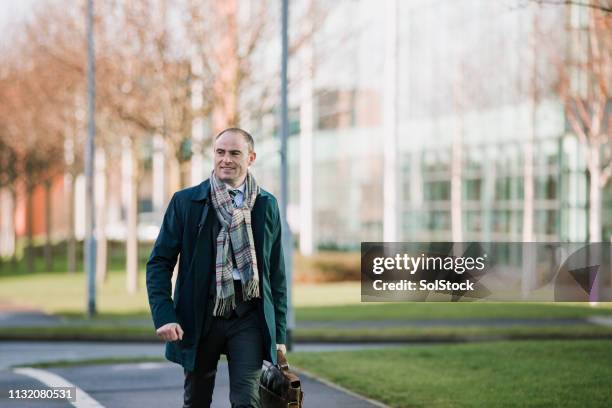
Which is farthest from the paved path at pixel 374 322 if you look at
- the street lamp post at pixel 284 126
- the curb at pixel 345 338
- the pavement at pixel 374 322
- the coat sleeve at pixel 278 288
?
the coat sleeve at pixel 278 288

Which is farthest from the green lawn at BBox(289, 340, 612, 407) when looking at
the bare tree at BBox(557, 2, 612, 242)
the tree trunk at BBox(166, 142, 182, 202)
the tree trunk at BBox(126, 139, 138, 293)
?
the tree trunk at BBox(126, 139, 138, 293)

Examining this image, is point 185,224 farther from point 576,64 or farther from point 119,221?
point 119,221

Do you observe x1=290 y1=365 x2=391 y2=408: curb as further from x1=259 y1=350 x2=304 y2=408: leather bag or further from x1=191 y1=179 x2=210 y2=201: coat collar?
x1=191 y1=179 x2=210 y2=201: coat collar

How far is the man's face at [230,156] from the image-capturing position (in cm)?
585

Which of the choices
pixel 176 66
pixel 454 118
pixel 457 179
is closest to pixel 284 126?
pixel 176 66

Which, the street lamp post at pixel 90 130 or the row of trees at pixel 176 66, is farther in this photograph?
the row of trees at pixel 176 66

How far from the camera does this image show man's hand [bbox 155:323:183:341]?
5691 millimetres

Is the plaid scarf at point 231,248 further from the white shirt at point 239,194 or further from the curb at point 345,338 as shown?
the curb at point 345,338

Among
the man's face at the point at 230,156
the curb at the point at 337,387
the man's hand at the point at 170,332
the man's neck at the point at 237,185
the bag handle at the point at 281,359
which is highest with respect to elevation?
the man's face at the point at 230,156

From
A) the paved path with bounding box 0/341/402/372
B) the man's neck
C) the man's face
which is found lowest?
the paved path with bounding box 0/341/402/372

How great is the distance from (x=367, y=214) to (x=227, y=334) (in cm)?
3888

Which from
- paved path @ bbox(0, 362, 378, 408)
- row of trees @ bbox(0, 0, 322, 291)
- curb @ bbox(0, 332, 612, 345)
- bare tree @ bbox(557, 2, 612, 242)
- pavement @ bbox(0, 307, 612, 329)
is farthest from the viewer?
row of trees @ bbox(0, 0, 322, 291)

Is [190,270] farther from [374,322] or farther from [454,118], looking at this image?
[454,118]

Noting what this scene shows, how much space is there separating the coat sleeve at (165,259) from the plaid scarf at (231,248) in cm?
22
